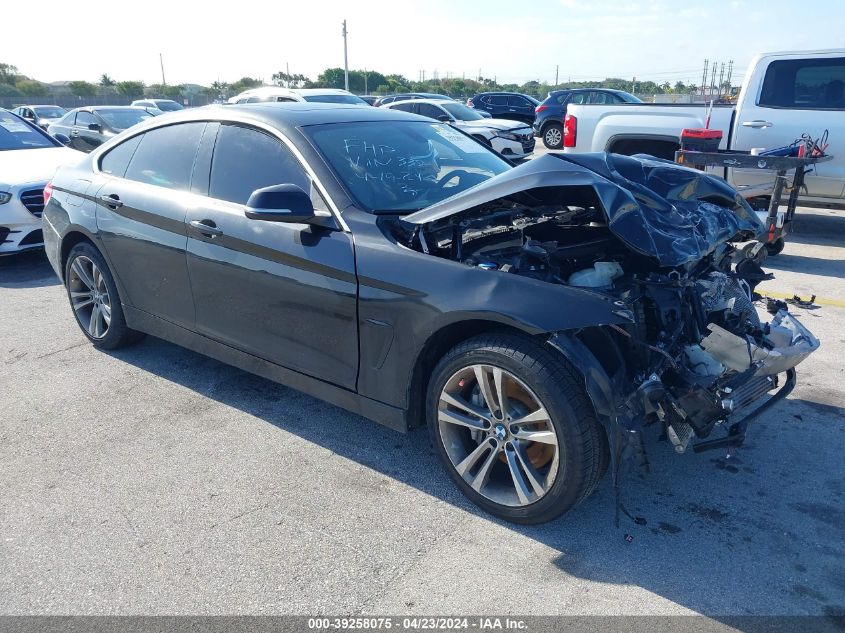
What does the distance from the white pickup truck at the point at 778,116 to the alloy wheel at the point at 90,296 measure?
6.28 metres

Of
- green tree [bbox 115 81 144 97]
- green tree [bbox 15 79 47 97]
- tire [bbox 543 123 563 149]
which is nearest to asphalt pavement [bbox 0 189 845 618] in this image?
tire [bbox 543 123 563 149]

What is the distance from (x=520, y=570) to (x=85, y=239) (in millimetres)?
3932

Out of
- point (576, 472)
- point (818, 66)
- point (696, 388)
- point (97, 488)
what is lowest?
point (97, 488)

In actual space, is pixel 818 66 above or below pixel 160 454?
above

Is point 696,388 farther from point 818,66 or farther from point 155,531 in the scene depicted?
point 818,66

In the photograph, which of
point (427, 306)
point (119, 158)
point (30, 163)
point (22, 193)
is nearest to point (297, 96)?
point (30, 163)

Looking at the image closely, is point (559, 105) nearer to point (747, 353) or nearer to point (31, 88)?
point (747, 353)

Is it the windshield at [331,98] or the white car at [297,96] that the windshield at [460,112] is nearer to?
the white car at [297,96]

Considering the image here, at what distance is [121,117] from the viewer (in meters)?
14.8

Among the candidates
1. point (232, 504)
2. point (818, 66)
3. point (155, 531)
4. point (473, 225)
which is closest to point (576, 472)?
point (473, 225)

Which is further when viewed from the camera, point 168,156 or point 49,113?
point 49,113

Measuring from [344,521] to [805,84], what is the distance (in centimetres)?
754

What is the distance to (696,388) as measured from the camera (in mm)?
2729

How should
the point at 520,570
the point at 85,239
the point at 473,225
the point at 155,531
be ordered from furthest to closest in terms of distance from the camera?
the point at 85,239 → the point at 473,225 → the point at 155,531 → the point at 520,570
